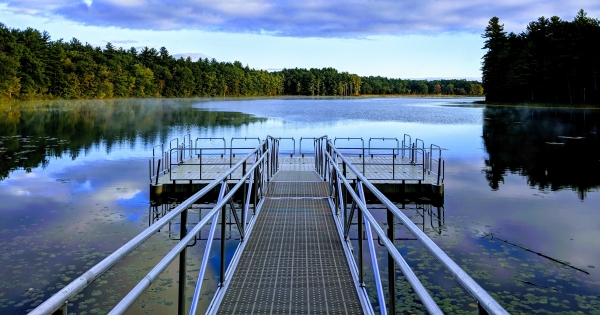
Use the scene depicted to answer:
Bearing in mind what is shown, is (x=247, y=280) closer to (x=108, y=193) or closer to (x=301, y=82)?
(x=108, y=193)

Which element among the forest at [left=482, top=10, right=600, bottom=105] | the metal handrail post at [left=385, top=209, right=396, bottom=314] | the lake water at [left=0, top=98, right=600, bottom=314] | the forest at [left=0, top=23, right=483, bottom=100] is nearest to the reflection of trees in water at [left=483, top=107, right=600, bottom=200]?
the lake water at [left=0, top=98, right=600, bottom=314]

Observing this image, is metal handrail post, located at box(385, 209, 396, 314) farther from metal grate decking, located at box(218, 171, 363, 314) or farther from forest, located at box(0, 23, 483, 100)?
forest, located at box(0, 23, 483, 100)

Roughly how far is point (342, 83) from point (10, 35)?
136 m

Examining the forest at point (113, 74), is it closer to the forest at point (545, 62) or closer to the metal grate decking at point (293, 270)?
the metal grate decking at point (293, 270)

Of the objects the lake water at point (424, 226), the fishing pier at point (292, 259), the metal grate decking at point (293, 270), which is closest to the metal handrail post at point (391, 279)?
the fishing pier at point (292, 259)

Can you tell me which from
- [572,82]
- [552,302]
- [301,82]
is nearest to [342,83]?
[301,82]

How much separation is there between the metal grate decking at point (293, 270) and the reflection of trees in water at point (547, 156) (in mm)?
11486

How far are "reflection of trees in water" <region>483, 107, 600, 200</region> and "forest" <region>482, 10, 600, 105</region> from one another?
27.6 metres

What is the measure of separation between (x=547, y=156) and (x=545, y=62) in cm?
4996

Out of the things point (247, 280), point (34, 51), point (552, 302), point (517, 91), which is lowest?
point (552, 302)

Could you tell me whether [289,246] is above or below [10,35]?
below

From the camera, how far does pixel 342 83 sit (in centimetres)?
19012

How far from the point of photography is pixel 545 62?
67562 millimetres

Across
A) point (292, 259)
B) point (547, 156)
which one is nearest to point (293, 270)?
point (292, 259)
